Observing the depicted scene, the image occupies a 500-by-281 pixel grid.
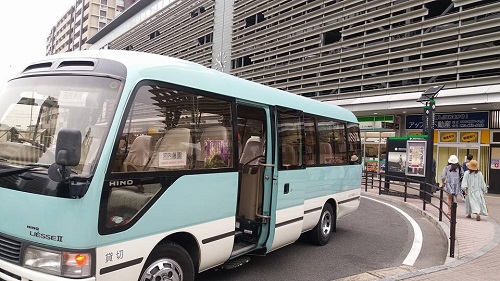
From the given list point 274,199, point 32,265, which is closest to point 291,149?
point 274,199

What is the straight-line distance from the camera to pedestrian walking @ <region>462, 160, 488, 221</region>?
9.90 metres

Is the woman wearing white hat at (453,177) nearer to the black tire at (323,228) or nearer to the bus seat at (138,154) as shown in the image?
the black tire at (323,228)

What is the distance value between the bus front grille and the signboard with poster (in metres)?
14.2

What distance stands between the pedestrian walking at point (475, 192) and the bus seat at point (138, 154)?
9311 millimetres

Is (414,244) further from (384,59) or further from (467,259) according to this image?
(384,59)

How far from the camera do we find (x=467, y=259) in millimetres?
6191

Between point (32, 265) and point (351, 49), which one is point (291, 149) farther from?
point (351, 49)

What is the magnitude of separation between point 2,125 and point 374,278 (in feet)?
16.2

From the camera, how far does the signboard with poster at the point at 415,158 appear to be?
14.6 m

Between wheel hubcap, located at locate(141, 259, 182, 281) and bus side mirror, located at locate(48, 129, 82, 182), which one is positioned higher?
bus side mirror, located at locate(48, 129, 82, 182)

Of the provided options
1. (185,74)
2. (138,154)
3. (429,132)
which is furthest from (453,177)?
(138,154)

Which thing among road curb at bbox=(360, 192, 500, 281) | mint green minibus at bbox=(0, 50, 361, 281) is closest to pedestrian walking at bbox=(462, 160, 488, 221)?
road curb at bbox=(360, 192, 500, 281)

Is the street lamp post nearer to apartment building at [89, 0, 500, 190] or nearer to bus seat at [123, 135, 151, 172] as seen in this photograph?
apartment building at [89, 0, 500, 190]

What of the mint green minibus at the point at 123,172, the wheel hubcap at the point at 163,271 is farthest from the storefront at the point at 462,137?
the wheel hubcap at the point at 163,271
